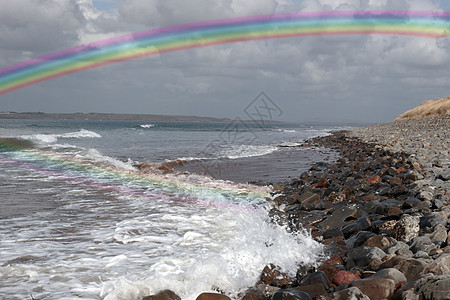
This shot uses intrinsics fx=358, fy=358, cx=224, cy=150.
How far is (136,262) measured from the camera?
4.86m

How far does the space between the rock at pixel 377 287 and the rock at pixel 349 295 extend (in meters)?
0.11

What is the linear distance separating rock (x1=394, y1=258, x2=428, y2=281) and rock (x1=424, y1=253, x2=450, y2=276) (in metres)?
0.07

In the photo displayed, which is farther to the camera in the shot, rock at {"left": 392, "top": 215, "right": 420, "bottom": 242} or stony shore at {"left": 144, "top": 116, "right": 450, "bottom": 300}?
rock at {"left": 392, "top": 215, "right": 420, "bottom": 242}

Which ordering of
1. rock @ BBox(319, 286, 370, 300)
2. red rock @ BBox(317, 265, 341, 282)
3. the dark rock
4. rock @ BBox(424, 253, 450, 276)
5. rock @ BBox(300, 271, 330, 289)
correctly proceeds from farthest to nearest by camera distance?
the dark rock < red rock @ BBox(317, 265, 341, 282) < rock @ BBox(300, 271, 330, 289) < rock @ BBox(424, 253, 450, 276) < rock @ BBox(319, 286, 370, 300)

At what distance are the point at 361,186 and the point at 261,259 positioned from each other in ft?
17.1

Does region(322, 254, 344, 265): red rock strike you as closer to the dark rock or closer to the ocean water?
the ocean water

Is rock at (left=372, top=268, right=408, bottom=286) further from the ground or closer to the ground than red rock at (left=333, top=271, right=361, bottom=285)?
further from the ground

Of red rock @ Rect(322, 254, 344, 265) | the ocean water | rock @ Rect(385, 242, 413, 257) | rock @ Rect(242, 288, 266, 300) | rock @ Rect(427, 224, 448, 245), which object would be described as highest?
rock @ Rect(427, 224, 448, 245)

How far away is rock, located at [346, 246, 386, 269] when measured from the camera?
4.16 metres

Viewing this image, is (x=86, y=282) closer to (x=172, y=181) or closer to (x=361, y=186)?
(x=361, y=186)

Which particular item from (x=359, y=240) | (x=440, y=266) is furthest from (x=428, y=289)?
(x=359, y=240)

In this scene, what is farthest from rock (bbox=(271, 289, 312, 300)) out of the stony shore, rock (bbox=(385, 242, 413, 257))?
rock (bbox=(385, 242, 413, 257))

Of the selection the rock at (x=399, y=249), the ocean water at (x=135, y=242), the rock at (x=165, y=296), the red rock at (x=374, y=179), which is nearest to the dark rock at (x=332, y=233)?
the ocean water at (x=135, y=242)

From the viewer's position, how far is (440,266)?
3.36m
